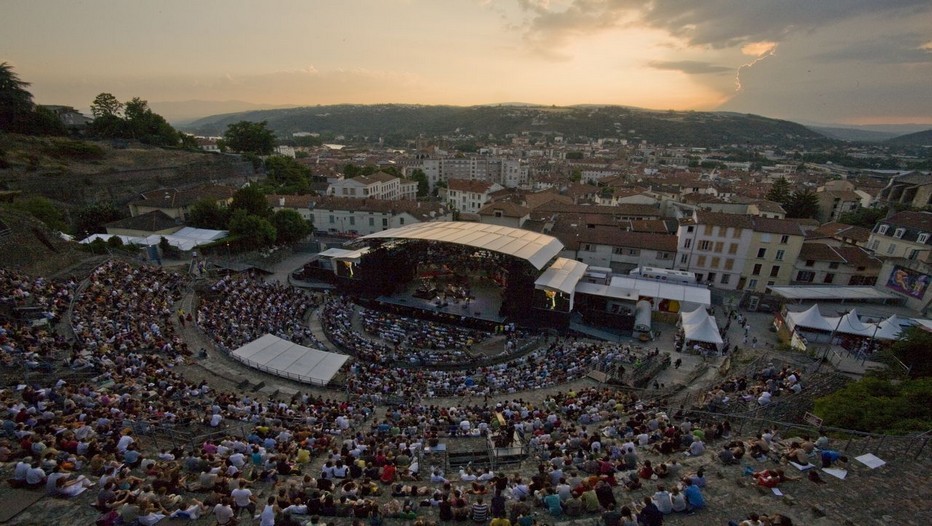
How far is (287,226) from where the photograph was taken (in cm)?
3906

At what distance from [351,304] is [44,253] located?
16528 mm

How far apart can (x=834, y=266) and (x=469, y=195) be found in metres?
45.8

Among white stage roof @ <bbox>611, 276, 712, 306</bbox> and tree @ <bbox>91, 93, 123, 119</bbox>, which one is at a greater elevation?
tree @ <bbox>91, 93, 123, 119</bbox>

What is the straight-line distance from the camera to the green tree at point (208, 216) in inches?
1479

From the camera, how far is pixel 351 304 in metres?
28.4

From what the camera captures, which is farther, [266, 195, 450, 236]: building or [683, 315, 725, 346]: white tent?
[266, 195, 450, 236]: building

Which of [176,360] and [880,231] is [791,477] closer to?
[176,360]

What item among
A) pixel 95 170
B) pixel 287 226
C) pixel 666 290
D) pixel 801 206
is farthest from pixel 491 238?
pixel 801 206

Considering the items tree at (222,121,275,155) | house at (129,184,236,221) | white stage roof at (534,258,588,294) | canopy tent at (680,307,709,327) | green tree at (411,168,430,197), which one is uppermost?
tree at (222,121,275,155)

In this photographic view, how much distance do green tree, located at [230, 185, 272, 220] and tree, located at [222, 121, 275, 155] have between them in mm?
38092

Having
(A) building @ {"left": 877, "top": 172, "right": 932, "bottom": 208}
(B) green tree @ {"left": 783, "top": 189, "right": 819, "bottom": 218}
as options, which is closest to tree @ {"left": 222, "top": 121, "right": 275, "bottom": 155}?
(B) green tree @ {"left": 783, "top": 189, "right": 819, "bottom": 218}

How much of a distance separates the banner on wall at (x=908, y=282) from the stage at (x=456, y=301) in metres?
28.0

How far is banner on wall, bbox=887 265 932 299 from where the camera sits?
26766 millimetres

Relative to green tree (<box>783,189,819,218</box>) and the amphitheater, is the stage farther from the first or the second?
green tree (<box>783,189,819,218</box>)
